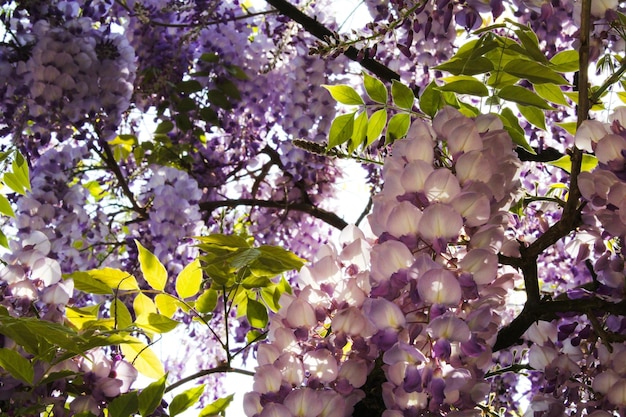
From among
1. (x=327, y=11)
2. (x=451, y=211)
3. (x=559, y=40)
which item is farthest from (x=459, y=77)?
(x=327, y=11)

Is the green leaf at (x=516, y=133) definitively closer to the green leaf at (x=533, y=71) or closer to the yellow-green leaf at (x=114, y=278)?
the green leaf at (x=533, y=71)

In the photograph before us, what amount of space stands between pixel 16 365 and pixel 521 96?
673 millimetres

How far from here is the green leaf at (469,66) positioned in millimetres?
914

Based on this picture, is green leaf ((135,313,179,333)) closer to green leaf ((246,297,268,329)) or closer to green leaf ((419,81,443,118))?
green leaf ((246,297,268,329))

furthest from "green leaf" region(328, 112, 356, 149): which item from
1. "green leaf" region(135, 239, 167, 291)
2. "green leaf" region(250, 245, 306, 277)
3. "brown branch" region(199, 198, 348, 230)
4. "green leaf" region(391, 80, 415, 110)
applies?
"brown branch" region(199, 198, 348, 230)

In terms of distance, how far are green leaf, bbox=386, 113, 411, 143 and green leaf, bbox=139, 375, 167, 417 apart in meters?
0.47

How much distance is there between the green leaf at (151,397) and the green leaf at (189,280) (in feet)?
0.54

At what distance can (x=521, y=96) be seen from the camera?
95 cm

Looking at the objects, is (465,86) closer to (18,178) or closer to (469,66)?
(469,66)

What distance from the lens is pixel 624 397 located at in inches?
32.1

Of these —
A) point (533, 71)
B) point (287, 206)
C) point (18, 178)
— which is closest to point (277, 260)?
point (533, 71)

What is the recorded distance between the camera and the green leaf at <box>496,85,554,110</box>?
945 mm

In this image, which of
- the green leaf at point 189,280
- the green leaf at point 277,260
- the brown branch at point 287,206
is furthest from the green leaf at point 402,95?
the brown branch at point 287,206

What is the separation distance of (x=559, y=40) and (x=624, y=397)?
1160 mm
